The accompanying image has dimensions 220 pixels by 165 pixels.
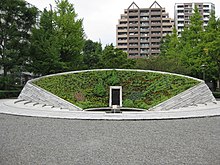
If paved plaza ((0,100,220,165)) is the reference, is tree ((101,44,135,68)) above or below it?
above

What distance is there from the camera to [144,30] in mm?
64438

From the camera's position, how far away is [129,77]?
581 inches

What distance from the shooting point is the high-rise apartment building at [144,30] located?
210ft

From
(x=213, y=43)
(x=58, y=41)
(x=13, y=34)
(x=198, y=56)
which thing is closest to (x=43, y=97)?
(x=58, y=41)

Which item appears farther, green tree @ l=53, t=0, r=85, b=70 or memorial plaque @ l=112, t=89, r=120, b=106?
green tree @ l=53, t=0, r=85, b=70

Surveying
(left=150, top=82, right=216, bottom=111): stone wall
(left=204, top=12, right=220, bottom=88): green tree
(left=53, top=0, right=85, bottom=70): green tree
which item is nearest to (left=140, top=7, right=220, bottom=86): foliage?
(left=204, top=12, right=220, bottom=88): green tree

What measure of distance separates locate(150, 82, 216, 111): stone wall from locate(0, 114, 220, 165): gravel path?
5.26 m

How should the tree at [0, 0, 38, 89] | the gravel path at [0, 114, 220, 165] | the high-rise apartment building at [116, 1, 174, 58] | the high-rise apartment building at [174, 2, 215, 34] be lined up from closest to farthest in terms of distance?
the gravel path at [0, 114, 220, 165], the tree at [0, 0, 38, 89], the high-rise apartment building at [116, 1, 174, 58], the high-rise apartment building at [174, 2, 215, 34]

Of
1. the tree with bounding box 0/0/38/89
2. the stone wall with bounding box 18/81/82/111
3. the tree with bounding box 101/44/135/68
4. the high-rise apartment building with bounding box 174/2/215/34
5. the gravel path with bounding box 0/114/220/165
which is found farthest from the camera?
the high-rise apartment building with bounding box 174/2/215/34

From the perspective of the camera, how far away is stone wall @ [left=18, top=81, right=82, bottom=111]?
1321cm

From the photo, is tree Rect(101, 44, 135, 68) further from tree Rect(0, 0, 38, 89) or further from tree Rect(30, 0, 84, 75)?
tree Rect(0, 0, 38, 89)

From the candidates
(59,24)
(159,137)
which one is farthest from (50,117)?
(59,24)

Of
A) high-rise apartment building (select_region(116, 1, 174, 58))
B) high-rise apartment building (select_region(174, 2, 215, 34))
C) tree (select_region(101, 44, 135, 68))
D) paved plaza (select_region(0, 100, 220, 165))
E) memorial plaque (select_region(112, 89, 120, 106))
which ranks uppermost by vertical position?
high-rise apartment building (select_region(174, 2, 215, 34))

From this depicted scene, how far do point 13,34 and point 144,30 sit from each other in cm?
4789
